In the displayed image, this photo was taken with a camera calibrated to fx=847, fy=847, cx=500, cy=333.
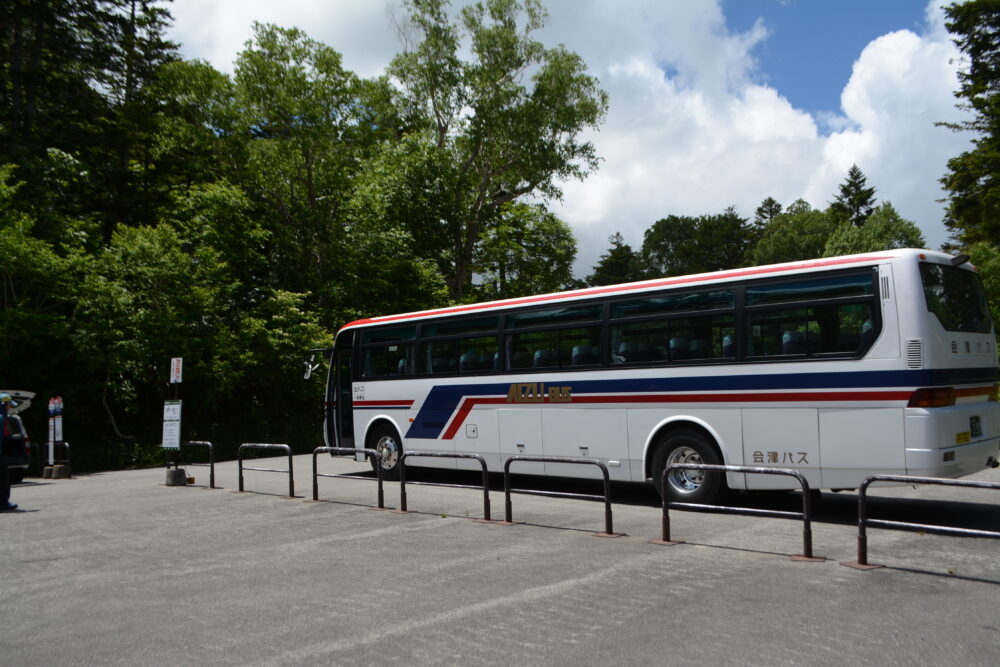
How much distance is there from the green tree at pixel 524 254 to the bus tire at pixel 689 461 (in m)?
31.8

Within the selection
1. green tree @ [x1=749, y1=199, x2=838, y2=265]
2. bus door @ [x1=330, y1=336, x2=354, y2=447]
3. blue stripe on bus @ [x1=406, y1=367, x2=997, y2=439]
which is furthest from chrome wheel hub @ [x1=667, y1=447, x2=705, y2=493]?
green tree @ [x1=749, y1=199, x2=838, y2=265]

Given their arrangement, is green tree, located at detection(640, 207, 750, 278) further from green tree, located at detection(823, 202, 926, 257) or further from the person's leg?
the person's leg

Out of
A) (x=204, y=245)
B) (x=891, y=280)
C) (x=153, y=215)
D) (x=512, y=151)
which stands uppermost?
(x=512, y=151)

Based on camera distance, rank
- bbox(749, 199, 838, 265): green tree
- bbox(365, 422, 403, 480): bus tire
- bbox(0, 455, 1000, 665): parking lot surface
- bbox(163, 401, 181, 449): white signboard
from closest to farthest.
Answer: bbox(0, 455, 1000, 665): parking lot surface → bbox(365, 422, 403, 480): bus tire → bbox(163, 401, 181, 449): white signboard → bbox(749, 199, 838, 265): green tree

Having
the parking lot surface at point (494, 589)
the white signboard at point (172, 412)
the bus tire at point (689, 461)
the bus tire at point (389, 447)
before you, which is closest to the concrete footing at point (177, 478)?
the white signboard at point (172, 412)

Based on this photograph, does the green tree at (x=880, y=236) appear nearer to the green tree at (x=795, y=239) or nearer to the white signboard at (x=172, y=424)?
the green tree at (x=795, y=239)

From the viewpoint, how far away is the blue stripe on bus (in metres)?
9.70

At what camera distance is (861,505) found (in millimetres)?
7367

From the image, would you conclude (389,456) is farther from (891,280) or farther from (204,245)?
(204,245)

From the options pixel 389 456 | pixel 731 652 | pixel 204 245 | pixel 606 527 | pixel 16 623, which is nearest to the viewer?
pixel 731 652

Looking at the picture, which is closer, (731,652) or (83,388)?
(731,652)

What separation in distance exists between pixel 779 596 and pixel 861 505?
4.69 ft

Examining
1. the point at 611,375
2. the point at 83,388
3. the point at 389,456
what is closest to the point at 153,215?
the point at 83,388

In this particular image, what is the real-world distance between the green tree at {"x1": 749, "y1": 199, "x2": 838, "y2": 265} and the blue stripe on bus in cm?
7366
